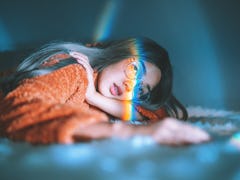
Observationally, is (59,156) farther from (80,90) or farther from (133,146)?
(80,90)

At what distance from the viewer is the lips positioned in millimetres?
1231

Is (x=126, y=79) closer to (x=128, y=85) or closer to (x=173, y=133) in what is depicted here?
(x=128, y=85)

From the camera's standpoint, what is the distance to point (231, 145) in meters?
0.60

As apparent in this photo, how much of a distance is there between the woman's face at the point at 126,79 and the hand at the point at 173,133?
2.11ft

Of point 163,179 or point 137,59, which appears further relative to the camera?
point 137,59

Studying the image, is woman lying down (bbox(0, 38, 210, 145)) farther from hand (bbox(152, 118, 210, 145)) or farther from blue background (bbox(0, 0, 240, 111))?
blue background (bbox(0, 0, 240, 111))

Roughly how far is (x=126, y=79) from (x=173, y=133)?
0.65 meters

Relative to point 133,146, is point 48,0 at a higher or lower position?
higher

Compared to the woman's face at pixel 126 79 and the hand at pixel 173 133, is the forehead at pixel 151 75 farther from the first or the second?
the hand at pixel 173 133

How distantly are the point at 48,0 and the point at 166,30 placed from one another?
536 millimetres

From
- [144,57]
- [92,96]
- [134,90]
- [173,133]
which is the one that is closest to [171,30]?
[144,57]

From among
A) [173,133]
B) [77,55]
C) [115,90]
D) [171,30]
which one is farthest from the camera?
[171,30]

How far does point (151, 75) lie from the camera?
4.17ft

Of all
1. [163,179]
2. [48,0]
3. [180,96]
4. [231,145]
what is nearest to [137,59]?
[180,96]
